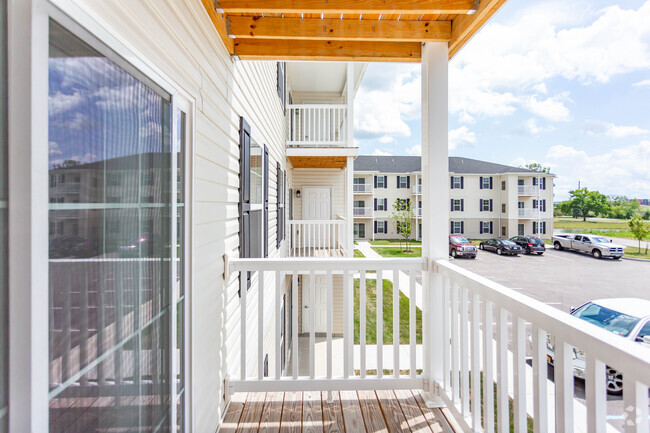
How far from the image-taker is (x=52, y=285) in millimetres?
807

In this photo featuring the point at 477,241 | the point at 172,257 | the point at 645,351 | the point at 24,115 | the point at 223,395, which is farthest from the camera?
the point at 477,241

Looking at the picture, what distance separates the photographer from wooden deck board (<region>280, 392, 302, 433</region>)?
2.11 meters

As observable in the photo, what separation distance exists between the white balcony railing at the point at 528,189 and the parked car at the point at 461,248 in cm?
62

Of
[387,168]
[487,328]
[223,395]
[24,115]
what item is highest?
[387,168]

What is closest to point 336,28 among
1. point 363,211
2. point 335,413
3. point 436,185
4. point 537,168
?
point 436,185

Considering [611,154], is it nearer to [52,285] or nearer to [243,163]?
[52,285]

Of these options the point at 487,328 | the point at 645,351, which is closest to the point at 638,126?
the point at 645,351

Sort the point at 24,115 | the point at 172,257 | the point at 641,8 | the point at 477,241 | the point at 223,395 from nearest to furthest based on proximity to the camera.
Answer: the point at 24,115, the point at 641,8, the point at 172,257, the point at 223,395, the point at 477,241

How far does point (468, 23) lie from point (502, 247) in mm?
1524

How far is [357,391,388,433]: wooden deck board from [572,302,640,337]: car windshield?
1380mm

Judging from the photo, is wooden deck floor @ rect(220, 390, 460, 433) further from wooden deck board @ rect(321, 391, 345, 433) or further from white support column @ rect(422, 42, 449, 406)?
white support column @ rect(422, 42, 449, 406)

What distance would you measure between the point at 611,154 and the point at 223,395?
2.64 meters

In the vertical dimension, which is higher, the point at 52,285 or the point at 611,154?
the point at 611,154

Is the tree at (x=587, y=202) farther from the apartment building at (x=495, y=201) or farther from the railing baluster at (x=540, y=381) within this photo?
the railing baluster at (x=540, y=381)
